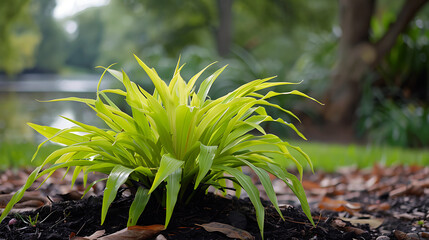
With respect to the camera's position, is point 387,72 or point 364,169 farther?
point 387,72

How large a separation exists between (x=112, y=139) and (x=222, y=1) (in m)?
13.4

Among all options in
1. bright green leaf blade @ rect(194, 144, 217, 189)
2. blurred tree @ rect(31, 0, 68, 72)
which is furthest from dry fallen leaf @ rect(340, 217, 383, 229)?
blurred tree @ rect(31, 0, 68, 72)

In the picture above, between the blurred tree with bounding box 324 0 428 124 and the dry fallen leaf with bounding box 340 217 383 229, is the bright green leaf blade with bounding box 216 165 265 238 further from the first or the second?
the blurred tree with bounding box 324 0 428 124

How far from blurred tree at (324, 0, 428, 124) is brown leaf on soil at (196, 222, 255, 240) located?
256 inches

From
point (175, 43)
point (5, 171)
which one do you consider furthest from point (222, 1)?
point (5, 171)

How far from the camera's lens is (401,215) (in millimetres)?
2289

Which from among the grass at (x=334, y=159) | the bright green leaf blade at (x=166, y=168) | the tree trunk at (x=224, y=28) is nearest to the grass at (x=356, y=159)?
the grass at (x=334, y=159)

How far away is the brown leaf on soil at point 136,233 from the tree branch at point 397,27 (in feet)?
Answer: 22.6

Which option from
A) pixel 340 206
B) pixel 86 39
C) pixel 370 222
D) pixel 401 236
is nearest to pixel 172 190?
pixel 401 236

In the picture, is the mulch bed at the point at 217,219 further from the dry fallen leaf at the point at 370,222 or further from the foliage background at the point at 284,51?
the foliage background at the point at 284,51

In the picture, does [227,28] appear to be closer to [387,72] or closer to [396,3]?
[387,72]

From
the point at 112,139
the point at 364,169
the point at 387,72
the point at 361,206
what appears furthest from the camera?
the point at 387,72

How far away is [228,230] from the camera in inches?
58.5

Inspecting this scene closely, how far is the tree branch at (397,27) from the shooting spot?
23.4ft
